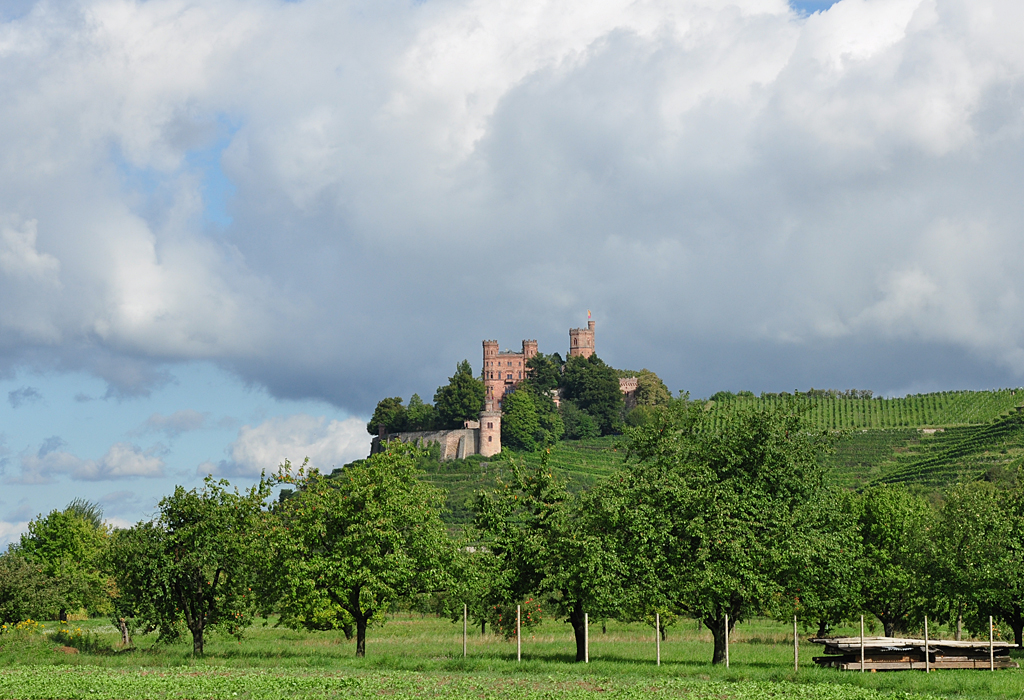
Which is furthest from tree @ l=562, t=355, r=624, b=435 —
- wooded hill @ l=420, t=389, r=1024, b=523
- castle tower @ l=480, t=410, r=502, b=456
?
castle tower @ l=480, t=410, r=502, b=456

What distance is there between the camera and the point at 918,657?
1126 inches

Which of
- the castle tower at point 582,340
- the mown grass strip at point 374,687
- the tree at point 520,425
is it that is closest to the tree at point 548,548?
the mown grass strip at point 374,687

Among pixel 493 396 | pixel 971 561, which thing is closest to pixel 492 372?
pixel 493 396

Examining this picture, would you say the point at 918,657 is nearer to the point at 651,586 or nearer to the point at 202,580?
the point at 651,586

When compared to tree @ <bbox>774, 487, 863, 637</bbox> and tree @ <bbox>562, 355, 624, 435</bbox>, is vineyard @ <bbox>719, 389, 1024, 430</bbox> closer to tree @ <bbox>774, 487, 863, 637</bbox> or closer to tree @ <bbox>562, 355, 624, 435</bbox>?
tree @ <bbox>562, 355, 624, 435</bbox>

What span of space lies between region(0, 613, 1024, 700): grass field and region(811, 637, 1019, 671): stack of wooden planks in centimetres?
73

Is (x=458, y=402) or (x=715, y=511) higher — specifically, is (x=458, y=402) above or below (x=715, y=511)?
above

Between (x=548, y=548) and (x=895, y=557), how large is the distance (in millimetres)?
20171

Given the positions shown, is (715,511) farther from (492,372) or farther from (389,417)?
(492,372)

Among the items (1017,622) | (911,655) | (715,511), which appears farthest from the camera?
(1017,622)

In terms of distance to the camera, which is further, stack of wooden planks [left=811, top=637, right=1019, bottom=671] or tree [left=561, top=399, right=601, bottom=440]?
tree [left=561, top=399, right=601, bottom=440]

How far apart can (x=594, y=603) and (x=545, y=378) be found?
143853 millimetres

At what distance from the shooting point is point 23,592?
1697 inches

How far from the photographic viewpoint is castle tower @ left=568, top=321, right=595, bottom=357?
Answer: 19688cm
